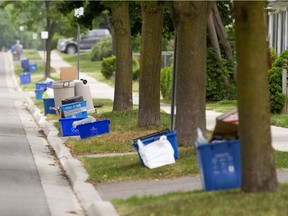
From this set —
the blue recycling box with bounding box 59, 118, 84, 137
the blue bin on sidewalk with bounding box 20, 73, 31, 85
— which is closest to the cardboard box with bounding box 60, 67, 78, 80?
the blue bin on sidewalk with bounding box 20, 73, 31, 85

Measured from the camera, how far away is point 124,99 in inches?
977

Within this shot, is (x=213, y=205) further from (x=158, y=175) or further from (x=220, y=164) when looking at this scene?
(x=158, y=175)

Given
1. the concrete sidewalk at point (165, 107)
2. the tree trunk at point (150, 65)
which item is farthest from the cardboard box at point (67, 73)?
the tree trunk at point (150, 65)

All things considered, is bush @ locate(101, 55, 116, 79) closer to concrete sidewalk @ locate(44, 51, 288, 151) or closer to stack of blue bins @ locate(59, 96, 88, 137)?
concrete sidewalk @ locate(44, 51, 288, 151)

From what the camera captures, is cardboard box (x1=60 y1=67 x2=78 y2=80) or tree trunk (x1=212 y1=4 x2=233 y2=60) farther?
cardboard box (x1=60 y1=67 x2=78 y2=80)

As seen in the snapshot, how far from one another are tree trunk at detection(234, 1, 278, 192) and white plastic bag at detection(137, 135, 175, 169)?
354 centimetres

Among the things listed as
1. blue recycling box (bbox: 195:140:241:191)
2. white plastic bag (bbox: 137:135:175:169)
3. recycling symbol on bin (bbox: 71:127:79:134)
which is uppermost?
blue recycling box (bbox: 195:140:241:191)

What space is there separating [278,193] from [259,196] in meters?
0.41

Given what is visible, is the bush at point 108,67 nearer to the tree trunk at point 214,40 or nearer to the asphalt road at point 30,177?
the tree trunk at point 214,40

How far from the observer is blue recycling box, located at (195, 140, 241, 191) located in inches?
408

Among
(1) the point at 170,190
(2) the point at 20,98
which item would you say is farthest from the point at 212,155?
(2) the point at 20,98

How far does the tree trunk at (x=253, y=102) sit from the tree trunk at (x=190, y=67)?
15.7 feet

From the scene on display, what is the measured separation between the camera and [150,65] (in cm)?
1952

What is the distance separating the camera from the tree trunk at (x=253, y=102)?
994cm
